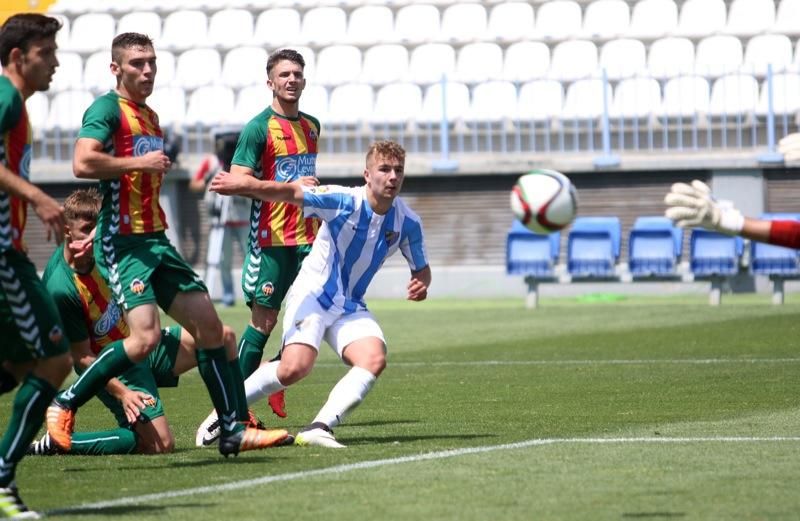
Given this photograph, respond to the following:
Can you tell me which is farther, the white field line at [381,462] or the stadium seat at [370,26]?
the stadium seat at [370,26]

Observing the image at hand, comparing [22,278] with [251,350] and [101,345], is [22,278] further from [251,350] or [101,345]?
[251,350]

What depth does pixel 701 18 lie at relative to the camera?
72.2ft

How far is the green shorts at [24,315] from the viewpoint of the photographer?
5961 mm

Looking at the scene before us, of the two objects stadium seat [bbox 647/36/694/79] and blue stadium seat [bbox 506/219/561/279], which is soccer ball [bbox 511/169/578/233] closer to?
blue stadium seat [bbox 506/219/561/279]

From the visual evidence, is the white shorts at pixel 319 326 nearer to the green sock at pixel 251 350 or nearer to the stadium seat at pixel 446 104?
the green sock at pixel 251 350

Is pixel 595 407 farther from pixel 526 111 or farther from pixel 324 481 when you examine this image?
pixel 526 111

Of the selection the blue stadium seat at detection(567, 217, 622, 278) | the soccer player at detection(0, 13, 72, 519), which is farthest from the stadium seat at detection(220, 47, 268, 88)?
the soccer player at detection(0, 13, 72, 519)

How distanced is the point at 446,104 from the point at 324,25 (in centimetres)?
302

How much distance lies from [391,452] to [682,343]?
6741 mm

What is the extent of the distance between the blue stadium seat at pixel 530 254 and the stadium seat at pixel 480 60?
3.82 metres

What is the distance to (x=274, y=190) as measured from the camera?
25.6 feet

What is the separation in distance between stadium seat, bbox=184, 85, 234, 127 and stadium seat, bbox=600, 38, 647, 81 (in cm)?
564

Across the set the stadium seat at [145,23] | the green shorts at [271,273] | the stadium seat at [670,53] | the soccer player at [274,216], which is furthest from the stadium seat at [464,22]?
the green shorts at [271,273]

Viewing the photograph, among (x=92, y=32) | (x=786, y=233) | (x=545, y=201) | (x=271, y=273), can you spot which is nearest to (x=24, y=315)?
(x=786, y=233)
